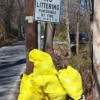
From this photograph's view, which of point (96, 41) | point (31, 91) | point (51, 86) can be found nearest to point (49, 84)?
point (51, 86)

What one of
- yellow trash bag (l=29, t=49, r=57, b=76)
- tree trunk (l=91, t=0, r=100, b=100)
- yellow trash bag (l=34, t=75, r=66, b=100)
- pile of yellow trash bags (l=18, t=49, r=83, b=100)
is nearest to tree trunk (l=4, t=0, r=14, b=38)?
yellow trash bag (l=29, t=49, r=57, b=76)

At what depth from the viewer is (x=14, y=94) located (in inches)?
517

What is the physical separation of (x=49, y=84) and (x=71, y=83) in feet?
0.91

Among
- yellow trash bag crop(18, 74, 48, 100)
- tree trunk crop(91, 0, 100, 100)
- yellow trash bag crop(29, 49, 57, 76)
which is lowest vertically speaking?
yellow trash bag crop(18, 74, 48, 100)

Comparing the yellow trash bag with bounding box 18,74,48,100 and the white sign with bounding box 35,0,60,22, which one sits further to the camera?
the white sign with bounding box 35,0,60,22

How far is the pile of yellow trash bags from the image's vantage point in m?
4.93

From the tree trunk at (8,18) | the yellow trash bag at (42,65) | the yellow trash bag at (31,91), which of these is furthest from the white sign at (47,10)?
the tree trunk at (8,18)

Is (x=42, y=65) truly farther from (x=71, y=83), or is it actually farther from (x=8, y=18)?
(x=8, y=18)

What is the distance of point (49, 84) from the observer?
5.01 meters

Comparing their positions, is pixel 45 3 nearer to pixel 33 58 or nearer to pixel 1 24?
pixel 33 58

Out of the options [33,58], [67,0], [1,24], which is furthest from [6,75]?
[1,24]

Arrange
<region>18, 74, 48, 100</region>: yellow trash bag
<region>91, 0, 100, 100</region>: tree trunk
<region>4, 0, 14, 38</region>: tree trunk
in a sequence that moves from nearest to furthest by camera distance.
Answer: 1. <region>91, 0, 100, 100</region>: tree trunk
2. <region>18, 74, 48, 100</region>: yellow trash bag
3. <region>4, 0, 14, 38</region>: tree trunk

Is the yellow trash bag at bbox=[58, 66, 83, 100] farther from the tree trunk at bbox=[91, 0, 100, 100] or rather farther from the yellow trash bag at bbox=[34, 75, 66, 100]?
the tree trunk at bbox=[91, 0, 100, 100]

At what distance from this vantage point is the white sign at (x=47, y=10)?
7.62 metres
